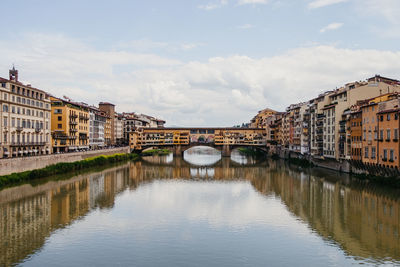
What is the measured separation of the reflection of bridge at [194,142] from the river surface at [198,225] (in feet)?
170

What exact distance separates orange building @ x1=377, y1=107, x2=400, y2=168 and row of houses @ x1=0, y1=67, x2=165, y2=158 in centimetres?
4167

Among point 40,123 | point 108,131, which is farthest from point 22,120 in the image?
point 108,131

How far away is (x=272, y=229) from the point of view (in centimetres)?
2469

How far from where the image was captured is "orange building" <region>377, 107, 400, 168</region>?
38219 millimetres

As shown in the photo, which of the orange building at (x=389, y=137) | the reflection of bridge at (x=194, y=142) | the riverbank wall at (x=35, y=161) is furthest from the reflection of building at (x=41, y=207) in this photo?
the reflection of bridge at (x=194, y=142)

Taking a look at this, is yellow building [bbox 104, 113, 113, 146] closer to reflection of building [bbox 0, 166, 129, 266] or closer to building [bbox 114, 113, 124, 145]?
building [bbox 114, 113, 124, 145]

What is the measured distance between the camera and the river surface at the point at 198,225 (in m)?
19.4

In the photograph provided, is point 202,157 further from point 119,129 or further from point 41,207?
point 41,207

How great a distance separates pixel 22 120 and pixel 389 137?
42.8m

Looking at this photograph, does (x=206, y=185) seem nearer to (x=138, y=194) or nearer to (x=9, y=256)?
(x=138, y=194)

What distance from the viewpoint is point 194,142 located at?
9781cm

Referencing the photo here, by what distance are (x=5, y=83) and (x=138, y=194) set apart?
2167cm

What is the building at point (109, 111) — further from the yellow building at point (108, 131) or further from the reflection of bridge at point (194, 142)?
the reflection of bridge at point (194, 142)

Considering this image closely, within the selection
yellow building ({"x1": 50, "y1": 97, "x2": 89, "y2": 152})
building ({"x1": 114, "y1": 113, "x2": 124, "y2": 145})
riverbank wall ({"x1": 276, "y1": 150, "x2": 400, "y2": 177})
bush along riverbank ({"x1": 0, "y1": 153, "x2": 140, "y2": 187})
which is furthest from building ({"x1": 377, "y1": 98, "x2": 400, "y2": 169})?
building ({"x1": 114, "y1": 113, "x2": 124, "y2": 145})
